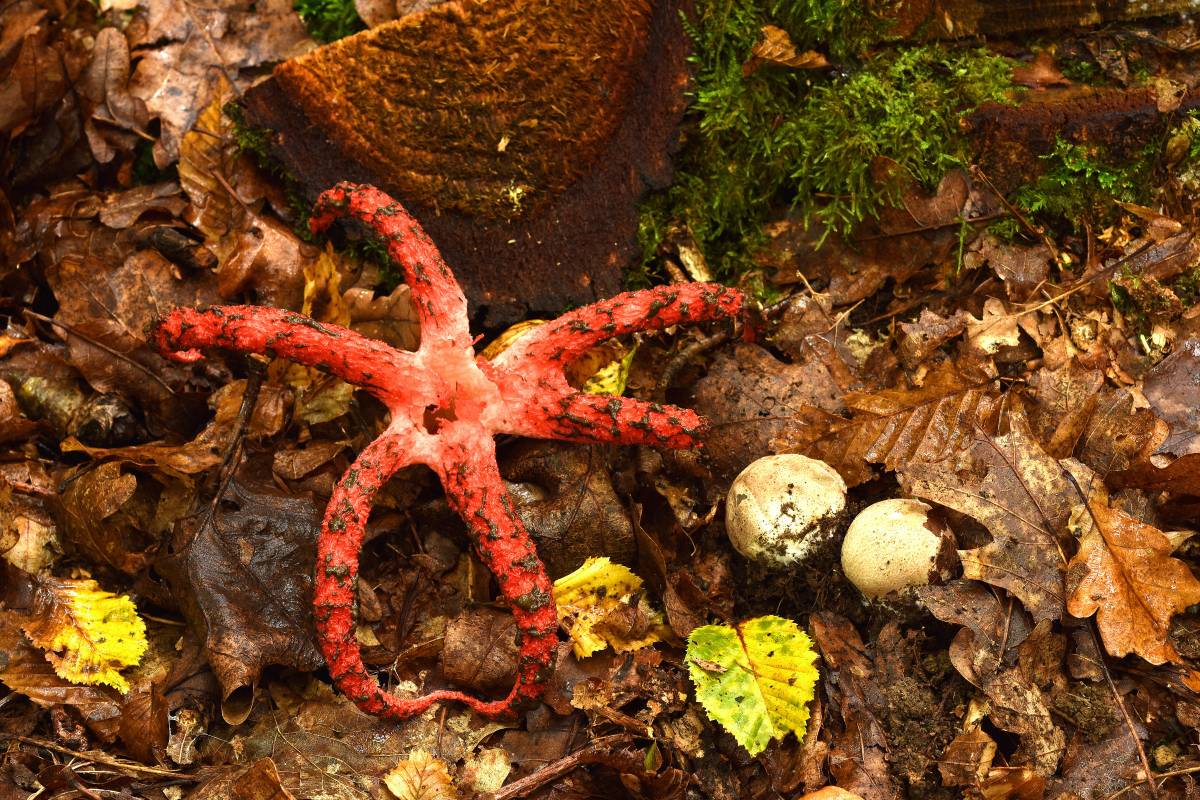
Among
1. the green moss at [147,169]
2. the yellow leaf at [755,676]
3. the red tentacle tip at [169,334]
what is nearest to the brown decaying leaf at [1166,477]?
the yellow leaf at [755,676]

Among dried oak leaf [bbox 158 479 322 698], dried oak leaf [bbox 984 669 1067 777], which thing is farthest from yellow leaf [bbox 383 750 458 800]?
dried oak leaf [bbox 984 669 1067 777]

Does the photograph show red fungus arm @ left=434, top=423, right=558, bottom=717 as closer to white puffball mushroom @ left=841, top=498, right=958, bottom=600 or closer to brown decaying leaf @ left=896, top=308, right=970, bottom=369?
white puffball mushroom @ left=841, top=498, right=958, bottom=600

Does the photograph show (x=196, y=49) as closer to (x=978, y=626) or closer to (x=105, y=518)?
(x=105, y=518)

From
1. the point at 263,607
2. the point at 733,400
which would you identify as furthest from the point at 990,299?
the point at 263,607

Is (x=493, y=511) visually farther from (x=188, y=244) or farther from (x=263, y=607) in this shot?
(x=188, y=244)

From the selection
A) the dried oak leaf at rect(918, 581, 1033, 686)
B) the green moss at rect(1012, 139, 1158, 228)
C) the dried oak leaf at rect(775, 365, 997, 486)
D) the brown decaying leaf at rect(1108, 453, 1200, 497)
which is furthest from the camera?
the green moss at rect(1012, 139, 1158, 228)
